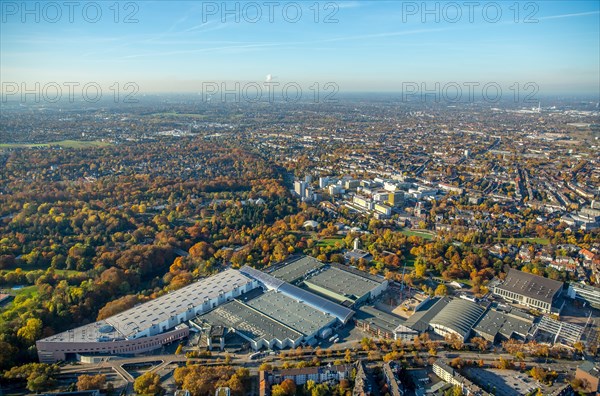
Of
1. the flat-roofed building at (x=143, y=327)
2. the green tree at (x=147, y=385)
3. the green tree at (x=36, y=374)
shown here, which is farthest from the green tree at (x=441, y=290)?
the green tree at (x=36, y=374)

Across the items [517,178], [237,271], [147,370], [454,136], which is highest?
[454,136]

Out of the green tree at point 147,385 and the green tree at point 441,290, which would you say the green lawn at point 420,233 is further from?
the green tree at point 147,385

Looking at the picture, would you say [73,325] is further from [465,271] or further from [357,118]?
[357,118]

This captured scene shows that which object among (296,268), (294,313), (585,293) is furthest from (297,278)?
(585,293)

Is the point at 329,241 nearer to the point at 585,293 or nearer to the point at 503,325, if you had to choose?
the point at 503,325

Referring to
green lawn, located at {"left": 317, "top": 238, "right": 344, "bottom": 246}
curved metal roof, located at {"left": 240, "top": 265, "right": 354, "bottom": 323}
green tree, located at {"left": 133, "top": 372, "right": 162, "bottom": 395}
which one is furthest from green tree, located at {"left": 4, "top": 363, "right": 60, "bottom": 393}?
green lawn, located at {"left": 317, "top": 238, "right": 344, "bottom": 246}

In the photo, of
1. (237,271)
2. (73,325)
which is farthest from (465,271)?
(73,325)

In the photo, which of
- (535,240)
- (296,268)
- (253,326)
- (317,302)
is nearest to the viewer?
(253,326)

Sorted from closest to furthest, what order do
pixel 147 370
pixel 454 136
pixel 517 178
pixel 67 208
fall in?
pixel 147 370 < pixel 67 208 < pixel 517 178 < pixel 454 136

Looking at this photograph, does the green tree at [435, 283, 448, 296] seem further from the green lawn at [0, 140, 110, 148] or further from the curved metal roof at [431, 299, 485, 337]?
the green lawn at [0, 140, 110, 148]
